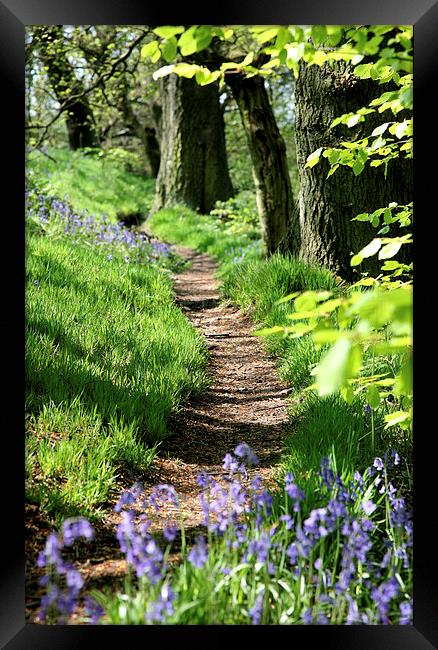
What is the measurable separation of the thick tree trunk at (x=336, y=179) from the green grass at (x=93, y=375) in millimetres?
1169

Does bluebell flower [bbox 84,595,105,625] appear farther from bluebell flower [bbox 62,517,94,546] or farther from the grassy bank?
the grassy bank

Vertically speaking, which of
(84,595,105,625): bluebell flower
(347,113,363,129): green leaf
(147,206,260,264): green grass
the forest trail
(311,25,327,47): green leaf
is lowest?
(84,595,105,625): bluebell flower

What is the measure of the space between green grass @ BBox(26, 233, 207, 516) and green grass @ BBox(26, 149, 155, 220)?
4.33 meters

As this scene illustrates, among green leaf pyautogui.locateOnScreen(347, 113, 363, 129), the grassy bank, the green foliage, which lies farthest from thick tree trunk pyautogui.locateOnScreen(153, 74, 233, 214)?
green leaf pyautogui.locateOnScreen(347, 113, 363, 129)

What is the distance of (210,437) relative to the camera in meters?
2.88

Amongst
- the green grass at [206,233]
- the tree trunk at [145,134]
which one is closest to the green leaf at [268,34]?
the green grass at [206,233]

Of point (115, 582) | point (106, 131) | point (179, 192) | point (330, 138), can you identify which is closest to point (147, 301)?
point (330, 138)

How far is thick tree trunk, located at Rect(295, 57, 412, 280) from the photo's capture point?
13.1 feet

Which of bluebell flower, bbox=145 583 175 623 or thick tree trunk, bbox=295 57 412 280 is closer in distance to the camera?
bluebell flower, bbox=145 583 175 623

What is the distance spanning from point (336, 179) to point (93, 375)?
7.00 ft

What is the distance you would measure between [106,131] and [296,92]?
30.4 ft

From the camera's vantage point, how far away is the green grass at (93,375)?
2.44m

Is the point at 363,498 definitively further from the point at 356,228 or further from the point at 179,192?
the point at 179,192
